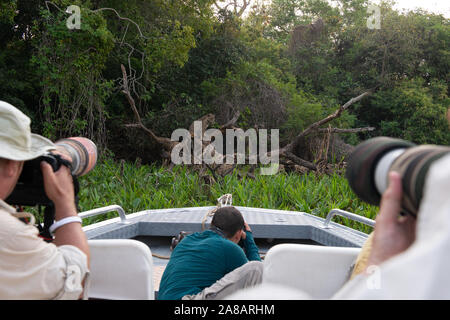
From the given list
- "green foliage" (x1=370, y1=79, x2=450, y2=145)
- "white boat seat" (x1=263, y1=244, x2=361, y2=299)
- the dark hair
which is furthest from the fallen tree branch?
"green foliage" (x1=370, y1=79, x2=450, y2=145)

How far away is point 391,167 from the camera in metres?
0.62

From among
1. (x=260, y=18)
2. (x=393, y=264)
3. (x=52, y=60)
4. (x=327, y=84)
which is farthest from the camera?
(x=327, y=84)

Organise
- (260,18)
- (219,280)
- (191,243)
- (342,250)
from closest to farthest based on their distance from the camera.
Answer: (342,250) → (219,280) → (191,243) → (260,18)

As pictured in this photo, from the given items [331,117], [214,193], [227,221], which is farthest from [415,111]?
[227,221]

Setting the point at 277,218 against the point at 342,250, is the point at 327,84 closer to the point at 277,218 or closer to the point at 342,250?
the point at 277,218

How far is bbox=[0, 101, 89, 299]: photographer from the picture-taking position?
2.76 ft

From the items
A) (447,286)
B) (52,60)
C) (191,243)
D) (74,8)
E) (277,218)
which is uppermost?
(74,8)

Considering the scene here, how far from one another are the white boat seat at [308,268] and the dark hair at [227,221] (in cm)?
49

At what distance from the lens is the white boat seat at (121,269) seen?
153 centimetres

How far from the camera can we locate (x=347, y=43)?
15.7m

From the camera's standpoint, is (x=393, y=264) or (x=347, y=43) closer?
(x=393, y=264)

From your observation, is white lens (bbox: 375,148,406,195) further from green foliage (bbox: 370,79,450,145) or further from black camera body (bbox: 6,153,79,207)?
green foliage (bbox: 370,79,450,145)

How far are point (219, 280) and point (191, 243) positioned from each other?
0.76 ft

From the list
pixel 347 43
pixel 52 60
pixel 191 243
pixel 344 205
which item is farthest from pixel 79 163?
pixel 347 43
